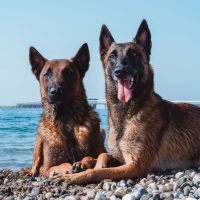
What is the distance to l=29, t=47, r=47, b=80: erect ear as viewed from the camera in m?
8.23

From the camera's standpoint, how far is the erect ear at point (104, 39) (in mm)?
7742

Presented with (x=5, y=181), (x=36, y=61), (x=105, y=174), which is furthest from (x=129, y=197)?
(x=36, y=61)

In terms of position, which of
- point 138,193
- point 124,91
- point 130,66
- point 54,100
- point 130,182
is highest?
point 130,66

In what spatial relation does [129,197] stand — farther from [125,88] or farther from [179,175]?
[125,88]

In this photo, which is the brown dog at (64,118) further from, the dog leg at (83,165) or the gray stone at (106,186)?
the gray stone at (106,186)

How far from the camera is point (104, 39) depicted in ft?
25.5

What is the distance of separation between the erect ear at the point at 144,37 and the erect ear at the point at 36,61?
1614 mm

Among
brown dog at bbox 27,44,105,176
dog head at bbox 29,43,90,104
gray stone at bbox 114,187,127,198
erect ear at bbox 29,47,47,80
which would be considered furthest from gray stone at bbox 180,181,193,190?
erect ear at bbox 29,47,47,80

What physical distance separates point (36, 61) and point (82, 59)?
2.48ft

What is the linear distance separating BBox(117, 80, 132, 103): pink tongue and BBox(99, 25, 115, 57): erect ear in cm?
72

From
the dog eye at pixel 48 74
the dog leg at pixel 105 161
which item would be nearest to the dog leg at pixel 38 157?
the dog eye at pixel 48 74

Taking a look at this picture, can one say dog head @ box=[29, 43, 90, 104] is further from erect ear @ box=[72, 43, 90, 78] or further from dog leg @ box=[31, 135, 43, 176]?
dog leg @ box=[31, 135, 43, 176]

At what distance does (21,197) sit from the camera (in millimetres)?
6453

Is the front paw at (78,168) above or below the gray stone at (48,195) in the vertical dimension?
above
